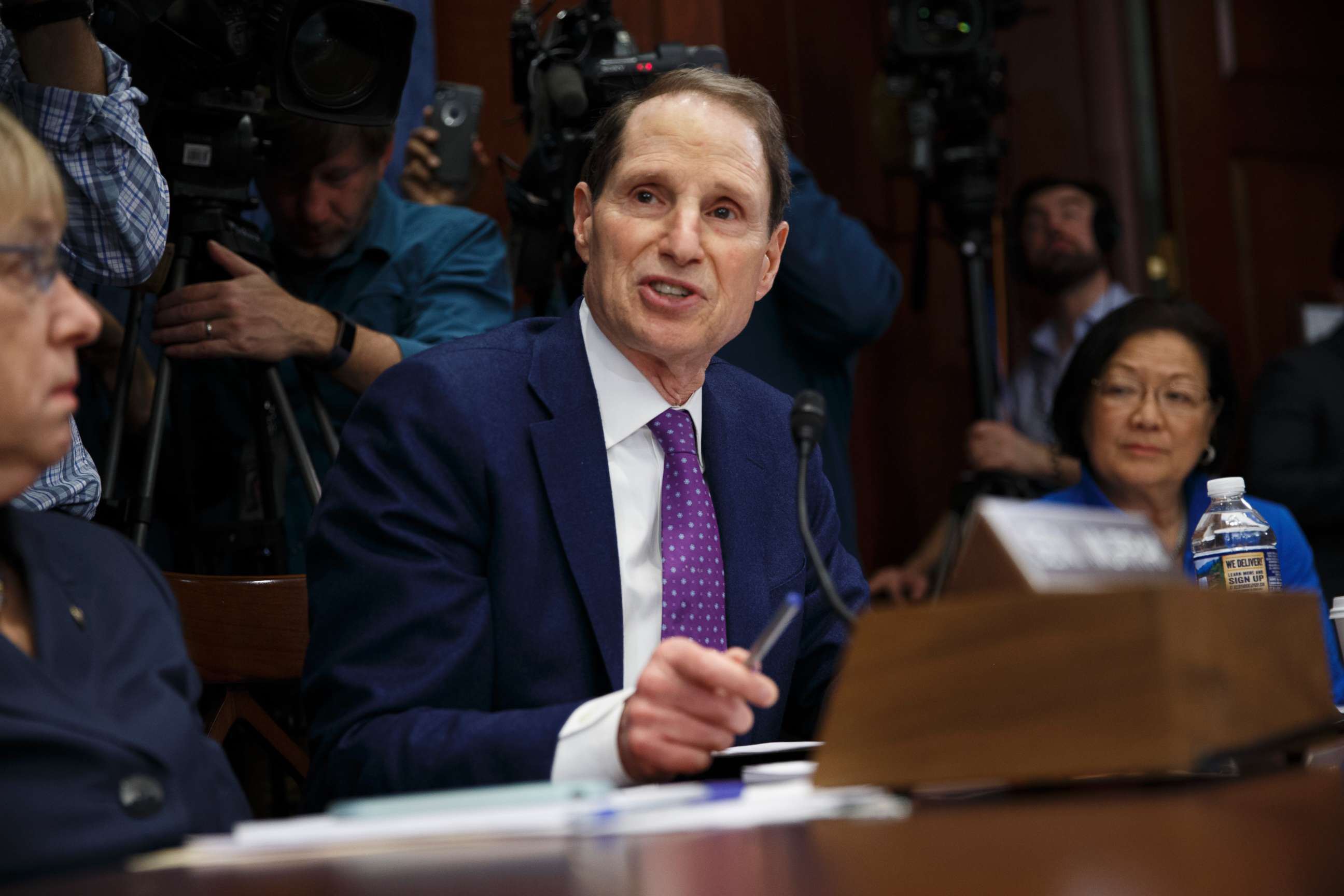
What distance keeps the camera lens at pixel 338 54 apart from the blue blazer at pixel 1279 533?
1.16 metres

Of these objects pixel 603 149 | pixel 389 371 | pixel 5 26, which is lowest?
pixel 389 371

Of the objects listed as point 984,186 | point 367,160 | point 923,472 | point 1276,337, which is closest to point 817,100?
point 984,186

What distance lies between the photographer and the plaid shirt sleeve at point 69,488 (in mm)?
1473

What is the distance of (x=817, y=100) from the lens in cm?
384

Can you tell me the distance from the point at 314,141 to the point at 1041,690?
1.74m

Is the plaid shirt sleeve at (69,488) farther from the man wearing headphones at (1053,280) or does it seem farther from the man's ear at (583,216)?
the man wearing headphones at (1053,280)

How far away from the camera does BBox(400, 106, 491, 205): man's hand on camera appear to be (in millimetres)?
2695

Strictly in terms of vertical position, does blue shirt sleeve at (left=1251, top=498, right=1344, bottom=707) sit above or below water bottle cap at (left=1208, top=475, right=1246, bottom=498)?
below

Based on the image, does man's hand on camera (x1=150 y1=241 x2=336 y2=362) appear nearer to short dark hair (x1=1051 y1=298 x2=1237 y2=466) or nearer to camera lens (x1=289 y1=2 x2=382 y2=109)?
camera lens (x1=289 y1=2 x2=382 y2=109)

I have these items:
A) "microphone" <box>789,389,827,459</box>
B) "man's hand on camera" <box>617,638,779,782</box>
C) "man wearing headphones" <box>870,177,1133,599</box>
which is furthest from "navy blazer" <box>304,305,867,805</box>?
"man wearing headphones" <box>870,177,1133,599</box>

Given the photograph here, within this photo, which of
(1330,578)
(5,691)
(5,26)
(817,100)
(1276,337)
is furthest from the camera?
(1276,337)

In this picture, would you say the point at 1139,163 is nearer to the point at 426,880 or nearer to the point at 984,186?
the point at 984,186

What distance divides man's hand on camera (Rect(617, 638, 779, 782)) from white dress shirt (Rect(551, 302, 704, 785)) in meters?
0.27

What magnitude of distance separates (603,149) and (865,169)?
7.96 ft
